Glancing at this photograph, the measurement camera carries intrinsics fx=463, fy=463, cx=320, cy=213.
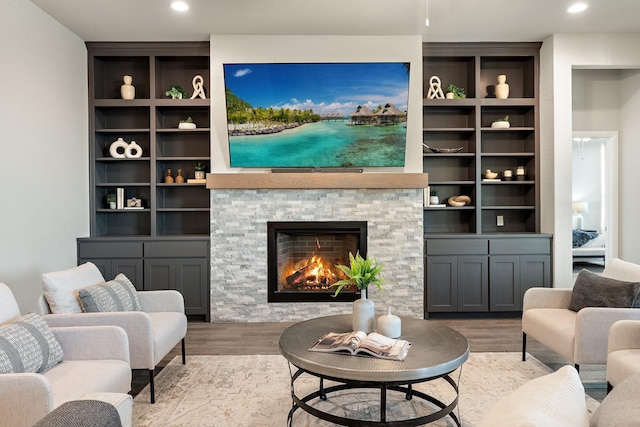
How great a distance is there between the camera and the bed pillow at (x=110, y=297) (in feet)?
10.0

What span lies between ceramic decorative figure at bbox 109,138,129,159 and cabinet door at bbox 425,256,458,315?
3653mm

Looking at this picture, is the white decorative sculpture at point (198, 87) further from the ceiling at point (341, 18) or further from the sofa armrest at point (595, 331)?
the sofa armrest at point (595, 331)

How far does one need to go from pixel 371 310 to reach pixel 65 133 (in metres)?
3.72

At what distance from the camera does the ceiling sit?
4.17 m

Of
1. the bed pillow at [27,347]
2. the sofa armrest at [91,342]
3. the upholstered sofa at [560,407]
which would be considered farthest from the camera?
Answer: the sofa armrest at [91,342]

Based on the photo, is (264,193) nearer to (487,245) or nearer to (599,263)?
(487,245)

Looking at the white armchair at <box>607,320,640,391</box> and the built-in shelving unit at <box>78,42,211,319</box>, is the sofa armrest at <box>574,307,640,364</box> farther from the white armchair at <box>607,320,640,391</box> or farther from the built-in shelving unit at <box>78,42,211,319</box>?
the built-in shelving unit at <box>78,42,211,319</box>

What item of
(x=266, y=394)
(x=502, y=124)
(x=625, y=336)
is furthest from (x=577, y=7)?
(x=266, y=394)

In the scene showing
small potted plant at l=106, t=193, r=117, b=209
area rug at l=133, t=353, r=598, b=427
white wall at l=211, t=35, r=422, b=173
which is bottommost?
area rug at l=133, t=353, r=598, b=427

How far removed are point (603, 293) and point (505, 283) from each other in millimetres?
1891

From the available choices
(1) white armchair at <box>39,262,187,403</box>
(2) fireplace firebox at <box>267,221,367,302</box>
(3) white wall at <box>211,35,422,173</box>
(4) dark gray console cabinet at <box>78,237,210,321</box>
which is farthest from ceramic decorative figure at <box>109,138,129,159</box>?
(1) white armchair at <box>39,262,187,403</box>

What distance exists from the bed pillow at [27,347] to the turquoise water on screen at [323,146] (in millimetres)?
2883

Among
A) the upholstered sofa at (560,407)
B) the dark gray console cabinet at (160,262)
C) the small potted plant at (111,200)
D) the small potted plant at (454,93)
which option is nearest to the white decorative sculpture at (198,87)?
the small potted plant at (111,200)

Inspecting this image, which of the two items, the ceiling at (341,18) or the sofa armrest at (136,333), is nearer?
the sofa armrest at (136,333)
